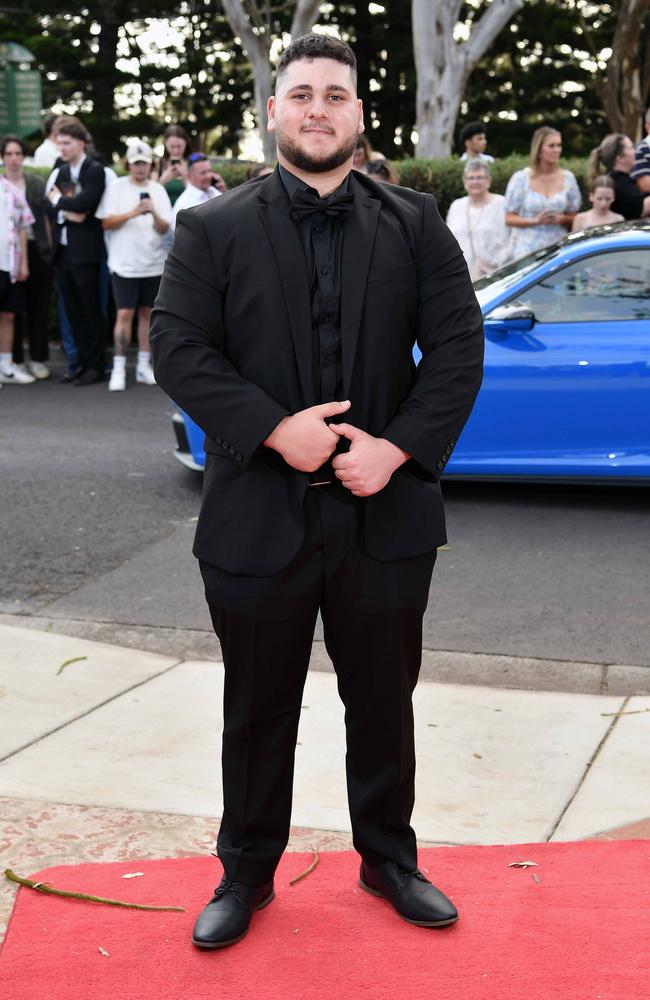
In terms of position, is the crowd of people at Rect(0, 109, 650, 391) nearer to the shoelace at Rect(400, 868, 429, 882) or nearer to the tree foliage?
the shoelace at Rect(400, 868, 429, 882)

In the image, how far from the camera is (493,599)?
610cm

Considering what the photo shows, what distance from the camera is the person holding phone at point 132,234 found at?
1138 cm

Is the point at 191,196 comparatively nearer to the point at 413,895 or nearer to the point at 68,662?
the point at 68,662

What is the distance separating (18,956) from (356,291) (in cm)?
174

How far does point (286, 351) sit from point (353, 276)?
0.74 feet

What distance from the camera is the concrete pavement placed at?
12.7ft

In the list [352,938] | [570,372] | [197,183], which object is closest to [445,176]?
[197,183]

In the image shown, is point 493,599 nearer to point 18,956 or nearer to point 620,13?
point 18,956

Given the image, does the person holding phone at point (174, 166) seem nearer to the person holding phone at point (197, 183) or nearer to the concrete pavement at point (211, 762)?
the person holding phone at point (197, 183)

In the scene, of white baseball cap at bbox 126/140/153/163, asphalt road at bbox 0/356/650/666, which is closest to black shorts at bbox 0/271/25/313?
white baseball cap at bbox 126/140/153/163

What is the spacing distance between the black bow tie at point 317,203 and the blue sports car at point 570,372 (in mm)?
4462

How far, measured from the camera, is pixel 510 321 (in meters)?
7.55

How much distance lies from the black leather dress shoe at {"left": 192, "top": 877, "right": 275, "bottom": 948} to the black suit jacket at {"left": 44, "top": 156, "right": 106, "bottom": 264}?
9052 mm

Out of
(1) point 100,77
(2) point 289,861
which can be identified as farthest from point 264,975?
(1) point 100,77
